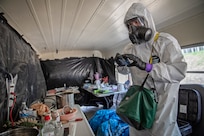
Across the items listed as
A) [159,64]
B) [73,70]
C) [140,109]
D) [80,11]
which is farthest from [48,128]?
[73,70]

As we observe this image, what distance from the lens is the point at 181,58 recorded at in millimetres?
1168

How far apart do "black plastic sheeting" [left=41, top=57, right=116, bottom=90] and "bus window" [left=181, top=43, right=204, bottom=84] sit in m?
3.01

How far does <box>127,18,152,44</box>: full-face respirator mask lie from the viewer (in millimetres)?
1282

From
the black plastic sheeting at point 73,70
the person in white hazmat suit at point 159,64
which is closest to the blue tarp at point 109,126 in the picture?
the person in white hazmat suit at point 159,64

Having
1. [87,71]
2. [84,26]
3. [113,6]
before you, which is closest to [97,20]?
[84,26]

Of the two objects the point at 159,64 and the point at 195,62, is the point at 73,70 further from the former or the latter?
the point at 159,64

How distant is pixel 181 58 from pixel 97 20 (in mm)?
1708

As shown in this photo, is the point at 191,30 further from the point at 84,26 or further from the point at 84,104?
the point at 84,104

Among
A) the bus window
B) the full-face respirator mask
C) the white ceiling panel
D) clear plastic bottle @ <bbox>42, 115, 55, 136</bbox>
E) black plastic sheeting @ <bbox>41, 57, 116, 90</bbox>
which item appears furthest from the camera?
black plastic sheeting @ <bbox>41, 57, 116, 90</bbox>

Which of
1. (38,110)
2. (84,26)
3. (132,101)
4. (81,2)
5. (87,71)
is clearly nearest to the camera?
(132,101)

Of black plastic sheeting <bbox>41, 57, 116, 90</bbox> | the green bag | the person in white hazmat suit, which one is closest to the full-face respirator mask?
the person in white hazmat suit

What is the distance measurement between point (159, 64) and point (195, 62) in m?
1.82

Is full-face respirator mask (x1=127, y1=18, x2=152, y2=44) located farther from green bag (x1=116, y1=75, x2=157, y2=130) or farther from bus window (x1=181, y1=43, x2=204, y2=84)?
bus window (x1=181, y1=43, x2=204, y2=84)

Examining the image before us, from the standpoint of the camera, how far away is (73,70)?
213 inches
